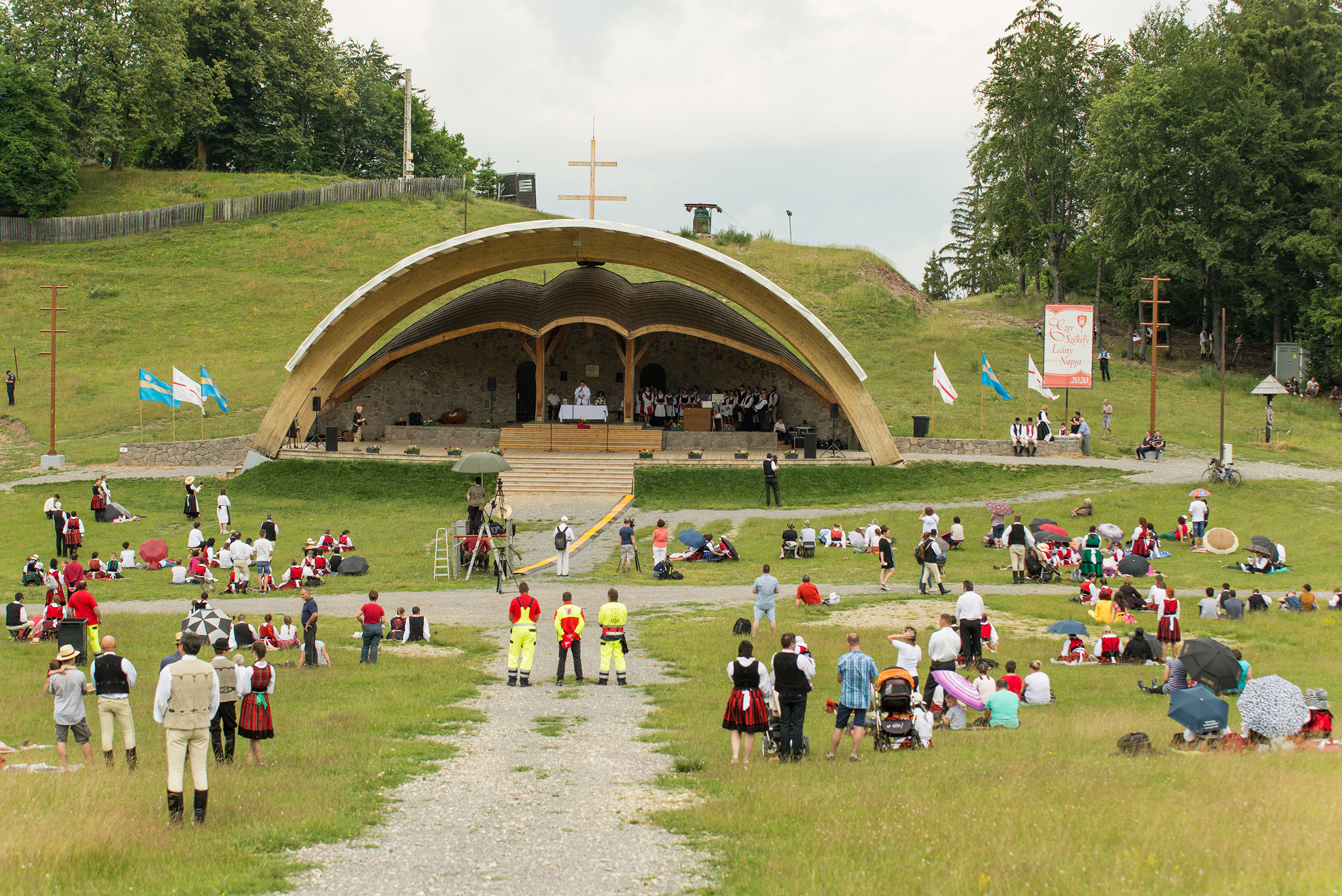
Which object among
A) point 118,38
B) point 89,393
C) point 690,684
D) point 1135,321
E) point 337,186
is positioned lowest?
point 690,684

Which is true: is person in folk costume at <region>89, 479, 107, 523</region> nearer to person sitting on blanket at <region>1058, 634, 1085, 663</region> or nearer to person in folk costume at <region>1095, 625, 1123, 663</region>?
person sitting on blanket at <region>1058, 634, 1085, 663</region>

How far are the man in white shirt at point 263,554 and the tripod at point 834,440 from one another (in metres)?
17.0

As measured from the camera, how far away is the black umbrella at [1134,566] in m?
17.7

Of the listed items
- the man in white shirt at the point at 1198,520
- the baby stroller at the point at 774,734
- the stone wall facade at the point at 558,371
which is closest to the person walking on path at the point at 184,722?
the baby stroller at the point at 774,734

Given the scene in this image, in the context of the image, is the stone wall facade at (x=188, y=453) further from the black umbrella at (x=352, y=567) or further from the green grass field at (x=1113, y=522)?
the green grass field at (x=1113, y=522)

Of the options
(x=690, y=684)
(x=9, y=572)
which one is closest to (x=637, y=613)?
(x=690, y=684)

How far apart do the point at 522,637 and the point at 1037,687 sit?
19.4 feet

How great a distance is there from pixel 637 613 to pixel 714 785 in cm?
813

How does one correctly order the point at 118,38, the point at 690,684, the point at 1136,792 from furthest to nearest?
the point at 118,38, the point at 690,684, the point at 1136,792

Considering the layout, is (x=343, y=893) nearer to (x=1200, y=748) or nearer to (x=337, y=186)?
(x=1200, y=748)

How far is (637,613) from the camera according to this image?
16.2 m

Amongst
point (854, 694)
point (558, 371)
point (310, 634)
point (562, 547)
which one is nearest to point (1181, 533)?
point (562, 547)

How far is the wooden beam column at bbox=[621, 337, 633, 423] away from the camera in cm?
3272

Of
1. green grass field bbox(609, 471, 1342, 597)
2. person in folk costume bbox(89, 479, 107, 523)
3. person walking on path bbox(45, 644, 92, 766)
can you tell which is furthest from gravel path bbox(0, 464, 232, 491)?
person walking on path bbox(45, 644, 92, 766)
